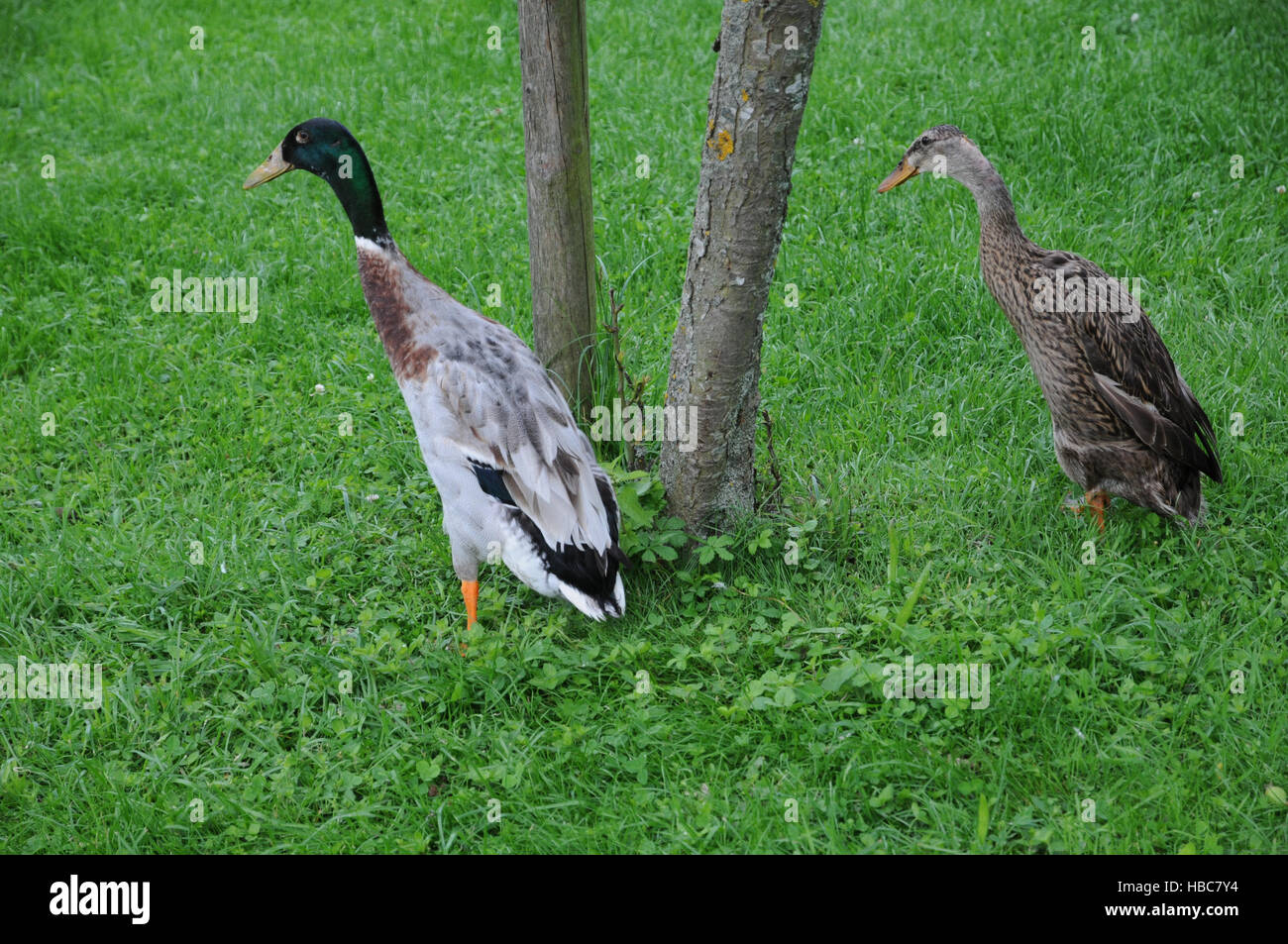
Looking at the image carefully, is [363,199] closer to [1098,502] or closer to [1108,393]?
[1108,393]

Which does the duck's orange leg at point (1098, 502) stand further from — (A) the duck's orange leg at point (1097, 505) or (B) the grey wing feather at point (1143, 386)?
(B) the grey wing feather at point (1143, 386)

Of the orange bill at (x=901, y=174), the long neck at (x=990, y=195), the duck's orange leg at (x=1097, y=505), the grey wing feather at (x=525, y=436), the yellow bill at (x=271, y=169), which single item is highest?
the yellow bill at (x=271, y=169)

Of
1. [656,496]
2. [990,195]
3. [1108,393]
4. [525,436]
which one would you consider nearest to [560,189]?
[525,436]

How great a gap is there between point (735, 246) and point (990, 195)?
127 cm

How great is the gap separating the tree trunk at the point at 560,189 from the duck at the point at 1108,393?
1.61m

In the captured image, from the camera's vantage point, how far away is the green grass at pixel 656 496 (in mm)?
3125

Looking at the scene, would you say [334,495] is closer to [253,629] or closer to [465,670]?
[253,629]

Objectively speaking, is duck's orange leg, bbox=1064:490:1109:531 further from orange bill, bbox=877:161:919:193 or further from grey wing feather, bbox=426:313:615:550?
grey wing feather, bbox=426:313:615:550

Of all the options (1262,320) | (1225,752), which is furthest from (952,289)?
(1225,752)

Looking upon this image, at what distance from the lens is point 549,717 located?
135 inches

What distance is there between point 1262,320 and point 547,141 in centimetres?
324

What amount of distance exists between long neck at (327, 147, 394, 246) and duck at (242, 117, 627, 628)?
29 centimetres

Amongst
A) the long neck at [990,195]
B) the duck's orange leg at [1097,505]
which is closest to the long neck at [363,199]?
the long neck at [990,195]

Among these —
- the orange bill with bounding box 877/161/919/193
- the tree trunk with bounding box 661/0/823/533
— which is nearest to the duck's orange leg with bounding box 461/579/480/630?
the tree trunk with bounding box 661/0/823/533
